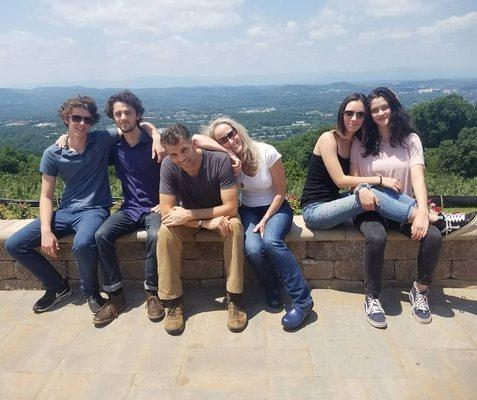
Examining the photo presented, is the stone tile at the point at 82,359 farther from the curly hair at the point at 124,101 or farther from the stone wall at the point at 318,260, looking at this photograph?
the curly hair at the point at 124,101

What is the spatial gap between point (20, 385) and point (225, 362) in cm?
117

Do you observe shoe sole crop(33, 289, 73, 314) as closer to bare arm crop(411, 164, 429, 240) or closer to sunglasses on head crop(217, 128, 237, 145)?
sunglasses on head crop(217, 128, 237, 145)

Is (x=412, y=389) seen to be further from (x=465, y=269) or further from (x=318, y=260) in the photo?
(x=465, y=269)

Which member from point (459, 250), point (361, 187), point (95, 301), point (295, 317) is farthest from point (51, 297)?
point (459, 250)

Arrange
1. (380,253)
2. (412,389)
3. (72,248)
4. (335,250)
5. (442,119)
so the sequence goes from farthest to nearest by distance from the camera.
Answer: (442,119), (335,250), (72,248), (380,253), (412,389)

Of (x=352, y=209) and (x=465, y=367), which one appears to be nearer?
(x=465, y=367)

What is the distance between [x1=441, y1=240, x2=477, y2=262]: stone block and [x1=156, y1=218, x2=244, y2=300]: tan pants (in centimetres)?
164

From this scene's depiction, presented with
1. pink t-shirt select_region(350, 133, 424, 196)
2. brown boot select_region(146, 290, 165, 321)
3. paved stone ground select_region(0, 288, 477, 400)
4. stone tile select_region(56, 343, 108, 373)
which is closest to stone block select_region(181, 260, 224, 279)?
paved stone ground select_region(0, 288, 477, 400)

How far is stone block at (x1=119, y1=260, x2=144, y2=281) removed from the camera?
336 centimetres

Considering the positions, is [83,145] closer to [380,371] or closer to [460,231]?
[380,371]

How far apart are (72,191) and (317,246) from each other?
202cm

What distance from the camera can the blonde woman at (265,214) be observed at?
9.23 ft

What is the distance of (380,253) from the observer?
2.75 metres

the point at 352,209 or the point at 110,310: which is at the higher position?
the point at 352,209
